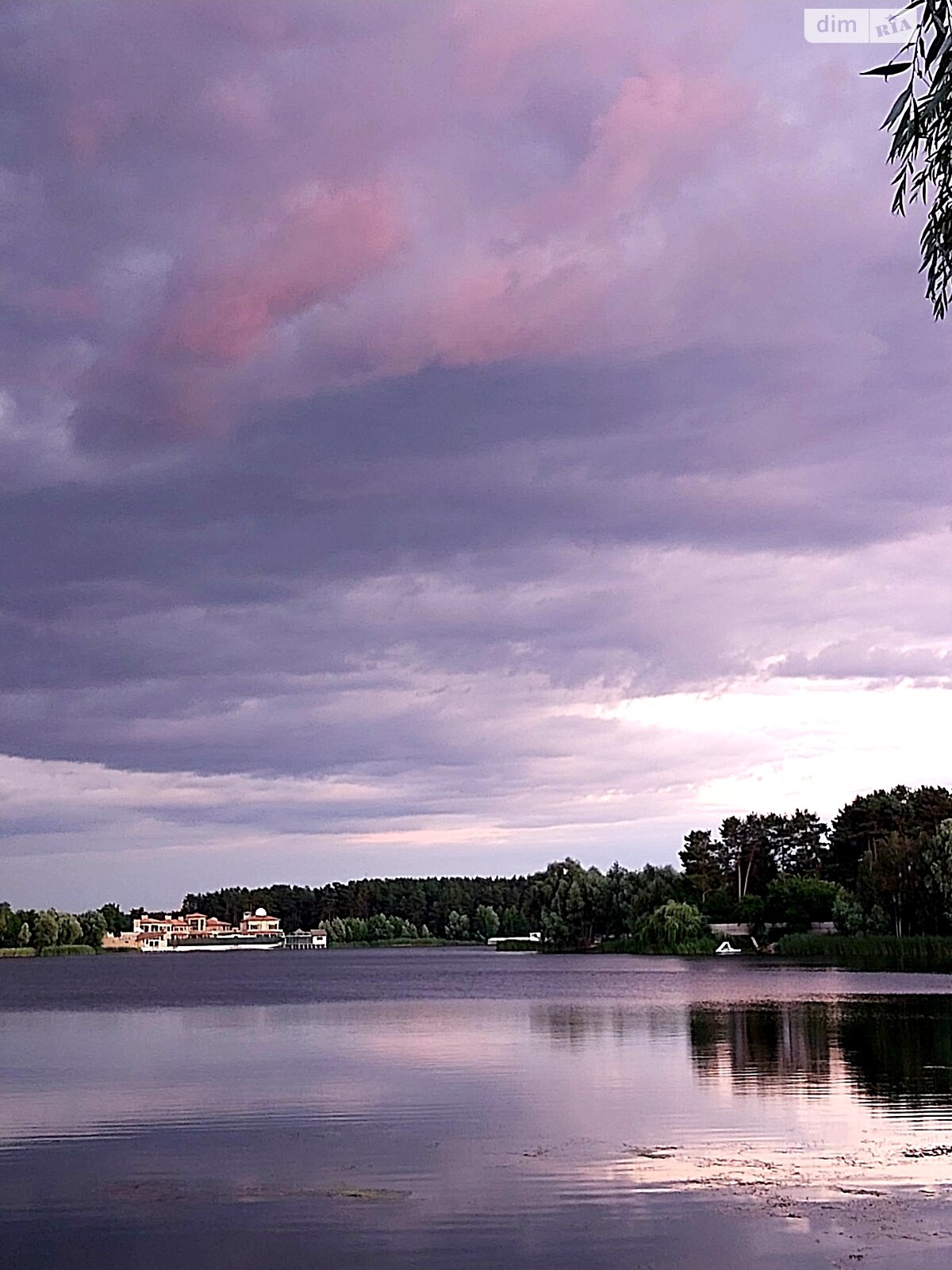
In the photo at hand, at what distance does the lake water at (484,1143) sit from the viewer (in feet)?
43.4

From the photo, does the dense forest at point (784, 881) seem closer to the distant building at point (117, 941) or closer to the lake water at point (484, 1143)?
the lake water at point (484, 1143)

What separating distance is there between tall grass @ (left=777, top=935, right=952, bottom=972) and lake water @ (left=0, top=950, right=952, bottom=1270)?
106 ft

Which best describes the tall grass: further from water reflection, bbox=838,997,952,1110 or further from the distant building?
the distant building

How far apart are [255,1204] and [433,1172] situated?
8.48 ft

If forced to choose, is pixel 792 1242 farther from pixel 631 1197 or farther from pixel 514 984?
pixel 514 984

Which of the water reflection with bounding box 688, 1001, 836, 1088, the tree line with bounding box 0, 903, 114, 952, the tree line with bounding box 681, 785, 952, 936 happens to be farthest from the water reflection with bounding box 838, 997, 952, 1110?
the tree line with bounding box 0, 903, 114, 952

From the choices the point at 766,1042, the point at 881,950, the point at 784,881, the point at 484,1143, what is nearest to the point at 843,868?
the point at 784,881

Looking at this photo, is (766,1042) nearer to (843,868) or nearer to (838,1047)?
(838,1047)

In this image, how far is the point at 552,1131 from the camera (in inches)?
793

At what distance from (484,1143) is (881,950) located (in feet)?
208

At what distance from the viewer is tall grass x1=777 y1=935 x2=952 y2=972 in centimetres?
7312

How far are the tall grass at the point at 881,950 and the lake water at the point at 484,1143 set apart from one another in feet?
106

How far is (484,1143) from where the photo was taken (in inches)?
750

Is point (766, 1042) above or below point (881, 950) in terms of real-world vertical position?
below
